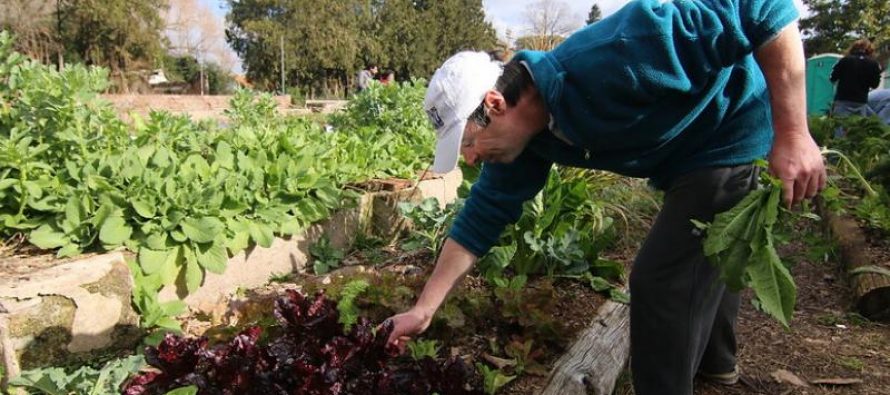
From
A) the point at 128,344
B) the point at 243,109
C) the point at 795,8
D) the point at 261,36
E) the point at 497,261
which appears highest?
the point at 261,36

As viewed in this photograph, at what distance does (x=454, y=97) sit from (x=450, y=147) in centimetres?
13

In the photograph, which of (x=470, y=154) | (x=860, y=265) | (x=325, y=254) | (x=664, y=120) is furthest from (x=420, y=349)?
(x=860, y=265)

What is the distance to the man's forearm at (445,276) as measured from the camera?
2.13 metres

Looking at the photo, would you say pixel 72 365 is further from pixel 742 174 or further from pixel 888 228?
pixel 888 228

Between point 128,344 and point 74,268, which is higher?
point 74,268

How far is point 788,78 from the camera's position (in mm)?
1678

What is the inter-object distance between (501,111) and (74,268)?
6.46ft

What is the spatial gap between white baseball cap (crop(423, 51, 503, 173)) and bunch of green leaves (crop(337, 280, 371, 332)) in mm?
875

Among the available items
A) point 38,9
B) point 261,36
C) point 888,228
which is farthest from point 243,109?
point 261,36

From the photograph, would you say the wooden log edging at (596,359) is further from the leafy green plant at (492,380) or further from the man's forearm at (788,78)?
the man's forearm at (788,78)

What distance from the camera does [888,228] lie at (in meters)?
4.11

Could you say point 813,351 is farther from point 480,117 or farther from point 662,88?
point 480,117

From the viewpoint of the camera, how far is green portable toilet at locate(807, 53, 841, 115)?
40.5 ft

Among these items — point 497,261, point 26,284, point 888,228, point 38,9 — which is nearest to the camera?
point 26,284
